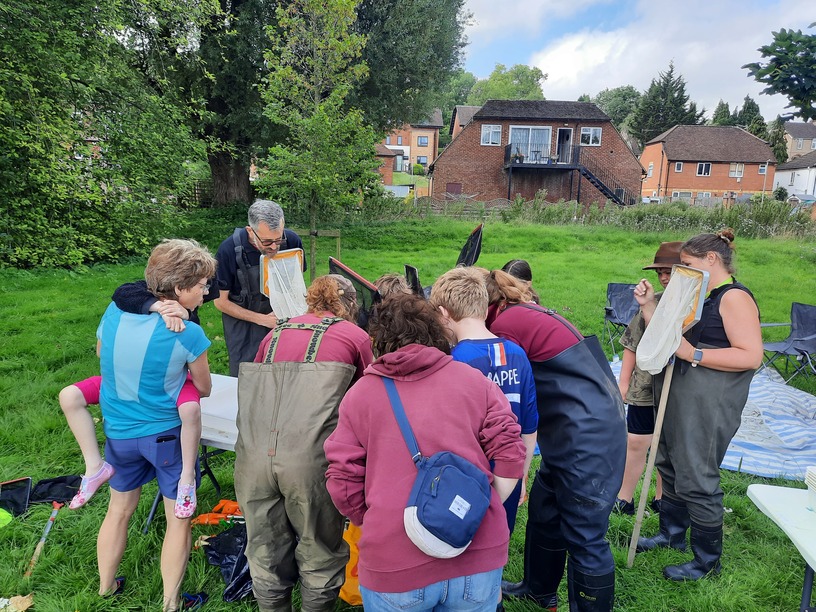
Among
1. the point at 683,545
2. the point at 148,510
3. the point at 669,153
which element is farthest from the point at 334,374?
the point at 669,153

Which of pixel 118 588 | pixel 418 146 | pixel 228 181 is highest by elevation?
pixel 418 146

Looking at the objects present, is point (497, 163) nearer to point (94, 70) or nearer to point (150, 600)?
point (94, 70)

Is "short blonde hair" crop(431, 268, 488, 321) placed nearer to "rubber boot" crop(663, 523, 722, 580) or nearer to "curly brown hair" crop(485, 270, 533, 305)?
"curly brown hair" crop(485, 270, 533, 305)

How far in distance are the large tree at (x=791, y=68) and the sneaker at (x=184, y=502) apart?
306 inches

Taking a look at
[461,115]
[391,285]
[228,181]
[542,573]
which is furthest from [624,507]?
[461,115]

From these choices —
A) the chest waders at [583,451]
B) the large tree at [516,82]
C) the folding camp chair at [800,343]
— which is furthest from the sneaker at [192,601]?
the large tree at [516,82]

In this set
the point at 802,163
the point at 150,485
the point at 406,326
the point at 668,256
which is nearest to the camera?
the point at 406,326

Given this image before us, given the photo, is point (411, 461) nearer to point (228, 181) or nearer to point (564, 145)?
point (228, 181)

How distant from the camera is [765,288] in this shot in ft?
36.0

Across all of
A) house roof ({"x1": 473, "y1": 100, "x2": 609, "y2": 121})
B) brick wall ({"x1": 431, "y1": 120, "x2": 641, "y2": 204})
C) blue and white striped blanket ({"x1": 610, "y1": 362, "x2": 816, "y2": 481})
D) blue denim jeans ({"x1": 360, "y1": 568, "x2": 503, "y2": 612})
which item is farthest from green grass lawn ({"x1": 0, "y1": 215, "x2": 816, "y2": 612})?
house roof ({"x1": 473, "y1": 100, "x2": 609, "y2": 121})

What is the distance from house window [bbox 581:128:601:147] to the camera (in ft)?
102

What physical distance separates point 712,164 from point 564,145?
18.5m

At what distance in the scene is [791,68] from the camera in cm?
629

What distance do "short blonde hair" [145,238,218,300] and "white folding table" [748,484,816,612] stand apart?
2.85 m
